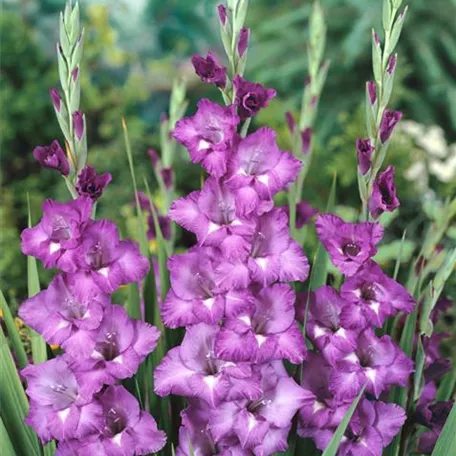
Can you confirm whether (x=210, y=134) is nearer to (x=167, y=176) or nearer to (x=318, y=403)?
(x=318, y=403)

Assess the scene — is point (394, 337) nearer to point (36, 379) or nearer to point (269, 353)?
point (269, 353)

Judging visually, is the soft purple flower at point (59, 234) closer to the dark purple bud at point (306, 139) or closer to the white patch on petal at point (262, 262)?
the white patch on petal at point (262, 262)

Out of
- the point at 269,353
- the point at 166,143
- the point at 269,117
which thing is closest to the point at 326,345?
the point at 269,353

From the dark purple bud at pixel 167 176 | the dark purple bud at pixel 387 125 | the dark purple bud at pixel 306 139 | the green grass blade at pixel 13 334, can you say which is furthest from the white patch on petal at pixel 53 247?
the dark purple bud at pixel 306 139

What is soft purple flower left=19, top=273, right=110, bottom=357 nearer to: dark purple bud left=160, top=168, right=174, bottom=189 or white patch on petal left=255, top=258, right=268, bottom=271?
white patch on petal left=255, top=258, right=268, bottom=271

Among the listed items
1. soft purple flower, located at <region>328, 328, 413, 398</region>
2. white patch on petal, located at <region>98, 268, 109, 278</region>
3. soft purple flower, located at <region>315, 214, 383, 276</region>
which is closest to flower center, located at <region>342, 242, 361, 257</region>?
soft purple flower, located at <region>315, 214, 383, 276</region>

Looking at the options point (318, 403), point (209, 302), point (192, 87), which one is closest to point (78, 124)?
point (209, 302)
